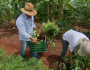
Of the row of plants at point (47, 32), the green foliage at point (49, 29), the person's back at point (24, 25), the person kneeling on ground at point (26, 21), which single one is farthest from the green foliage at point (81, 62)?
the person's back at point (24, 25)

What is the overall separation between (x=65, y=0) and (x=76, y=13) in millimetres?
954

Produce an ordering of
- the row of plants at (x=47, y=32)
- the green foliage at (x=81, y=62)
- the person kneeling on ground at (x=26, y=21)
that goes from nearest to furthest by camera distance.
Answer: the green foliage at (x=81, y=62) < the person kneeling on ground at (x=26, y=21) < the row of plants at (x=47, y=32)

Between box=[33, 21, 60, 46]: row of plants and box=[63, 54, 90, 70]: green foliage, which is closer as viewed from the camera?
box=[63, 54, 90, 70]: green foliage

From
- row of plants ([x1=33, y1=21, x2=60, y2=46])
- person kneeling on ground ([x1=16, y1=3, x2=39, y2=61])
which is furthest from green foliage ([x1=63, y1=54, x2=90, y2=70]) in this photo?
person kneeling on ground ([x1=16, y1=3, x2=39, y2=61])

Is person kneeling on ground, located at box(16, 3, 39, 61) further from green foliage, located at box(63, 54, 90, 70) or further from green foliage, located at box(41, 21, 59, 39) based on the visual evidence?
green foliage, located at box(63, 54, 90, 70)

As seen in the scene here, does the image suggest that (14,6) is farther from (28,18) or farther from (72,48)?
(72,48)

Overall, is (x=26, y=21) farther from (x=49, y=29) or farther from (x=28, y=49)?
(x=28, y=49)

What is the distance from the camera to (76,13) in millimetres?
4414

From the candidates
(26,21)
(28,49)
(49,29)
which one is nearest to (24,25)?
(26,21)

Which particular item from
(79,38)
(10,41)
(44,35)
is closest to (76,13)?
(44,35)

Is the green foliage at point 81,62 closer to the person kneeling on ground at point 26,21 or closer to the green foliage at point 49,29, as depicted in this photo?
the green foliage at point 49,29

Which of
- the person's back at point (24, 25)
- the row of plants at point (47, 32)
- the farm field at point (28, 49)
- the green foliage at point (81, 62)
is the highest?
the person's back at point (24, 25)

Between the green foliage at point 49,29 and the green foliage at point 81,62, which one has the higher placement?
the green foliage at point 49,29

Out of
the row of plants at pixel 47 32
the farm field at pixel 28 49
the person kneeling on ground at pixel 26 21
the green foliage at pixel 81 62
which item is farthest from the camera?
the farm field at pixel 28 49
